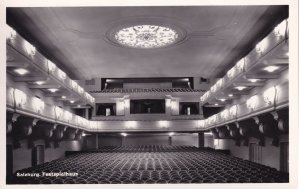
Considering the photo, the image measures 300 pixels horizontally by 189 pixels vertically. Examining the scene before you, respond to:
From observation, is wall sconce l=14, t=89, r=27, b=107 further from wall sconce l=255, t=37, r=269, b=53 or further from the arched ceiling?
wall sconce l=255, t=37, r=269, b=53

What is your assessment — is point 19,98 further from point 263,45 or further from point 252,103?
point 252,103

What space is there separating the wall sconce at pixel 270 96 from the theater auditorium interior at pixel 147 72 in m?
0.02

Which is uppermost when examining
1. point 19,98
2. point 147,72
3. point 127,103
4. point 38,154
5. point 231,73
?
point 147,72

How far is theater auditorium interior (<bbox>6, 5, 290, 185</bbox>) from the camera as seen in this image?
19.6 ft

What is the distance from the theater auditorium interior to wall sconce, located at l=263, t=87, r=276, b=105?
2 cm

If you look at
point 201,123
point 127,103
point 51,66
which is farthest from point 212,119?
point 51,66

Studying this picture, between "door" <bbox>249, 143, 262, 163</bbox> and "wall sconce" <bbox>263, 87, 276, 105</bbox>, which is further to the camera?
"door" <bbox>249, 143, 262, 163</bbox>

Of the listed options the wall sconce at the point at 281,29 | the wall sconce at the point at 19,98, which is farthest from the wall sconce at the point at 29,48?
the wall sconce at the point at 281,29

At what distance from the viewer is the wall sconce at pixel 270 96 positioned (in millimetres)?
6703

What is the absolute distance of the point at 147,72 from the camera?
11125 millimetres

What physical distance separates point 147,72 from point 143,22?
167 inches

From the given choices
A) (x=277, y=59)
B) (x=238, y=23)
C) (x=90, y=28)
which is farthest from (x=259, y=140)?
(x=90, y=28)

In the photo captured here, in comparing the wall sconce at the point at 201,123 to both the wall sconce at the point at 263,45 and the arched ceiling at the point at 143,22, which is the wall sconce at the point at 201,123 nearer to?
the arched ceiling at the point at 143,22

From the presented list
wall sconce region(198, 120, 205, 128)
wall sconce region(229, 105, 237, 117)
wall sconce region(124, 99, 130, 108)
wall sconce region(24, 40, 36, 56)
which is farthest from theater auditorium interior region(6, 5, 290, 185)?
wall sconce region(124, 99, 130, 108)
